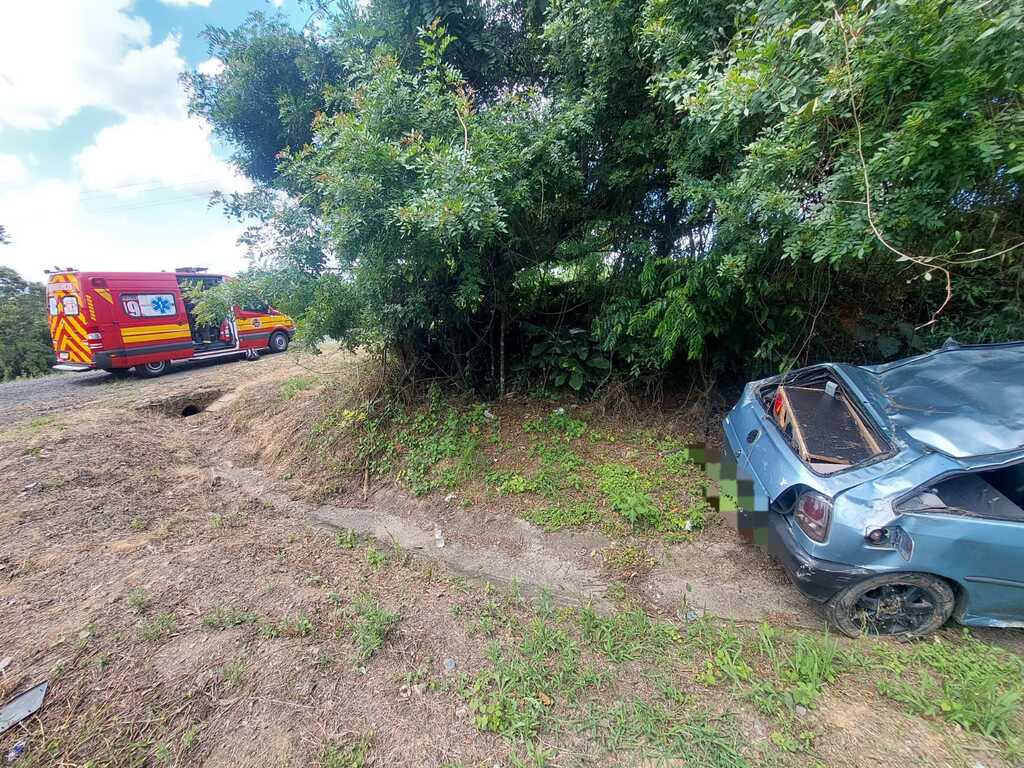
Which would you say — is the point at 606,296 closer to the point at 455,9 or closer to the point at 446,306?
the point at 446,306

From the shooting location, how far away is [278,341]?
11.3m

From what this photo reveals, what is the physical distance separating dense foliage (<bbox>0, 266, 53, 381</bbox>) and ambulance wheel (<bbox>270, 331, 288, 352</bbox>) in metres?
6.13

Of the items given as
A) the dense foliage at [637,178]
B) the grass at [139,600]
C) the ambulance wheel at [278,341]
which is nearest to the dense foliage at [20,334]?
the ambulance wheel at [278,341]

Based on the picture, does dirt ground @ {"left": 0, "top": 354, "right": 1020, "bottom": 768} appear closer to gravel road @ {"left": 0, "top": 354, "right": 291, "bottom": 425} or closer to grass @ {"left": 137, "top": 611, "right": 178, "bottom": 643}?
grass @ {"left": 137, "top": 611, "right": 178, "bottom": 643}

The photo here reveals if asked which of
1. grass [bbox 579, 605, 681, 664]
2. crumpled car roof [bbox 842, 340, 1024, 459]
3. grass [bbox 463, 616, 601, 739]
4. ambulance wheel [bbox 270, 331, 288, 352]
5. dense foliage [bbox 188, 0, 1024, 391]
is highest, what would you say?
dense foliage [bbox 188, 0, 1024, 391]

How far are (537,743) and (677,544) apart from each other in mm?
1893

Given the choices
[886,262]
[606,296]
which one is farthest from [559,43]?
[886,262]

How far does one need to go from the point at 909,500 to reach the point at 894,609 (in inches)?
27.8

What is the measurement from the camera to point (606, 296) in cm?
460

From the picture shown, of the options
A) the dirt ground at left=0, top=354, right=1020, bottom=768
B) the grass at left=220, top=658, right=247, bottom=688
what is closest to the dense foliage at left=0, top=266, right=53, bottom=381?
the dirt ground at left=0, top=354, right=1020, bottom=768

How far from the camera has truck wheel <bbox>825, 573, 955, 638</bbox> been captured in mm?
2096

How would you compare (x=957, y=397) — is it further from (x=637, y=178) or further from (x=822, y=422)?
(x=637, y=178)

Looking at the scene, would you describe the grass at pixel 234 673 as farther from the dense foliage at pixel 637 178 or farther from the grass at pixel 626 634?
the dense foliage at pixel 637 178

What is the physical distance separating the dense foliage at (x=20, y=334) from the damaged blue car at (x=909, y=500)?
55.6 ft
